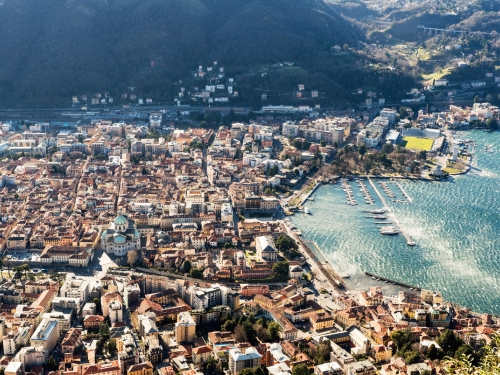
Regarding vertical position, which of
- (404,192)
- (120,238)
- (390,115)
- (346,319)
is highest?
(390,115)

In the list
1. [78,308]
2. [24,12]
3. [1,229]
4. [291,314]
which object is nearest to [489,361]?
[291,314]

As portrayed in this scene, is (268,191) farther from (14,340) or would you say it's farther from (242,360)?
(14,340)

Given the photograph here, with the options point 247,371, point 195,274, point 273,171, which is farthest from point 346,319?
point 273,171

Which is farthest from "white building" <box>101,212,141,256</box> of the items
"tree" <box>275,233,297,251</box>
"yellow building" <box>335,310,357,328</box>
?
"yellow building" <box>335,310,357,328</box>

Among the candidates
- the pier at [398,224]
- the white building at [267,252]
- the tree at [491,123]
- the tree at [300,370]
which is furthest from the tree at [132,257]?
the tree at [491,123]

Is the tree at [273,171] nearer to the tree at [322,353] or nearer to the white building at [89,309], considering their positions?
the white building at [89,309]
